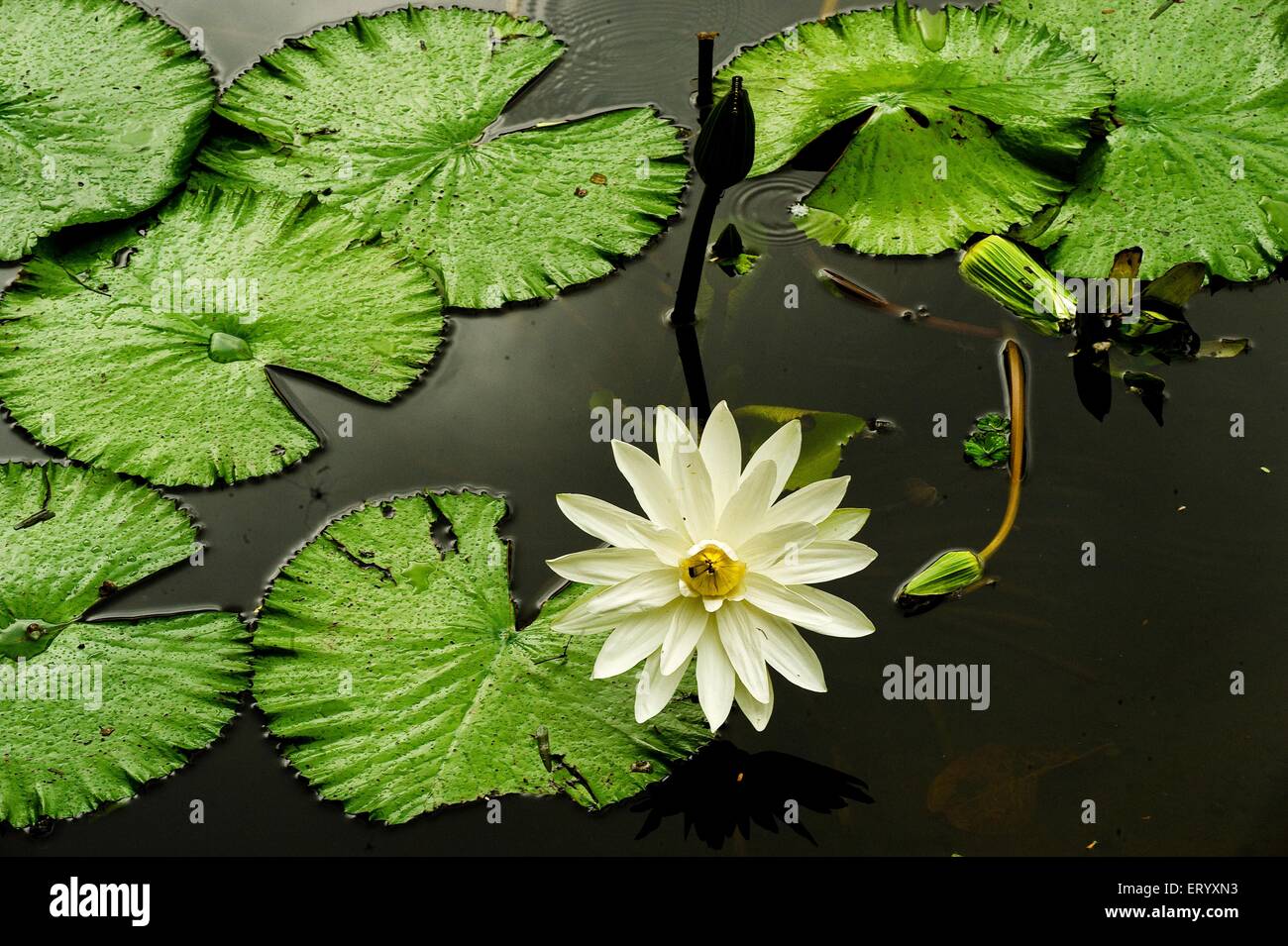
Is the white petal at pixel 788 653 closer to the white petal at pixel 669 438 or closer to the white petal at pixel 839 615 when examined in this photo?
the white petal at pixel 839 615

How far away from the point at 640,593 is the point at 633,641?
0.28ft

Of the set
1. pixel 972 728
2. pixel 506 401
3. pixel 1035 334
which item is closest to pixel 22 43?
pixel 506 401

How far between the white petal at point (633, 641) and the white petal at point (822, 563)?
0.67ft

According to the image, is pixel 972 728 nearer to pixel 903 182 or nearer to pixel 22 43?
pixel 903 182

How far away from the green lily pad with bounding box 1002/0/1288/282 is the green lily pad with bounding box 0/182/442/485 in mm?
1655

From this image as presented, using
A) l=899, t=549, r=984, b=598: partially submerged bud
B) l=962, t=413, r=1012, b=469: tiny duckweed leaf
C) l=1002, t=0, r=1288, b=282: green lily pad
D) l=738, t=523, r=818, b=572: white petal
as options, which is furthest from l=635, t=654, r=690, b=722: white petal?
l=1002, t=0, r=1288, b=282: green lily pad

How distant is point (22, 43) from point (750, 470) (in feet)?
7.99

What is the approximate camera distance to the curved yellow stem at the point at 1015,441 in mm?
2168

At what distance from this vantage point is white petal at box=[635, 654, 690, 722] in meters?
1.68

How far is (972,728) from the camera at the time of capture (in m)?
1.99

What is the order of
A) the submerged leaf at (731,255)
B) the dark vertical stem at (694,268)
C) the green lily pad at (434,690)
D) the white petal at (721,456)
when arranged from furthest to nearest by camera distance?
1. the submerged leaf at (731,255)
2. the dark vertical stem at (694,268)
3. the green lily pad at (434,690)
4. the white petal at (721,456)

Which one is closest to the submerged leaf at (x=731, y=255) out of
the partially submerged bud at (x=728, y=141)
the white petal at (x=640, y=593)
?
the partially submerged bud at (x=728, y=141)

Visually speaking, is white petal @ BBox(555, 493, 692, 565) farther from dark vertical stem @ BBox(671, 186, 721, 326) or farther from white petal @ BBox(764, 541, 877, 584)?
dark vertical stem @ BBox(671, 186, 721, 326)

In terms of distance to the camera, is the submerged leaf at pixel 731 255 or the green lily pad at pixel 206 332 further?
the submerged leaf at pixel 731 255
